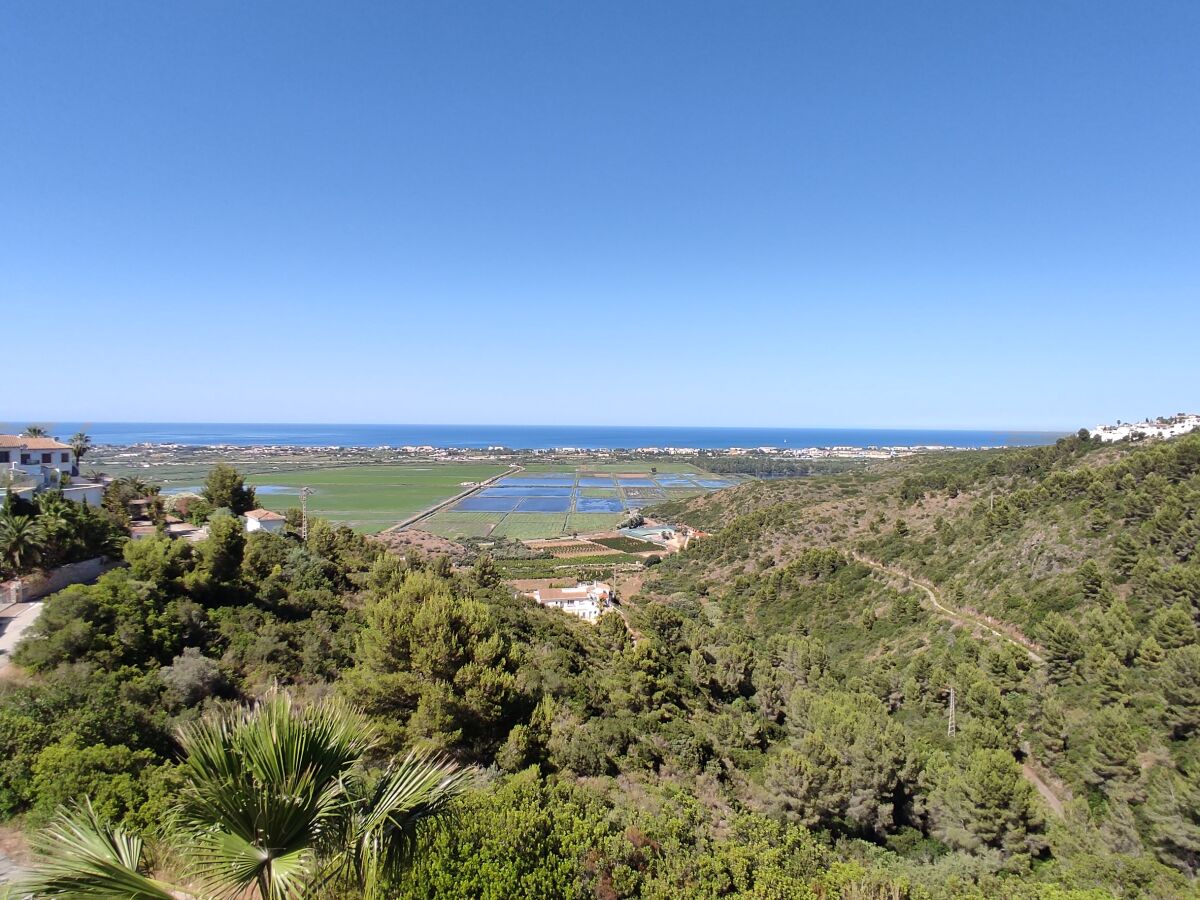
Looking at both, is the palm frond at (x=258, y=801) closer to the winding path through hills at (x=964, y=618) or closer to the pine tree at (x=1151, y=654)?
the pine tree at (x=1151, y=654)

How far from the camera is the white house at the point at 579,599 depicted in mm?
37375

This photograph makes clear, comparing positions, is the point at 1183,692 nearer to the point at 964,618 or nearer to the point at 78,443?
the point at 964,618

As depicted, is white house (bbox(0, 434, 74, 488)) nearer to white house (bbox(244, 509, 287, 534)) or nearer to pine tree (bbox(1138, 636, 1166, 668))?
white house (bbox(244, 509, 287, 534))

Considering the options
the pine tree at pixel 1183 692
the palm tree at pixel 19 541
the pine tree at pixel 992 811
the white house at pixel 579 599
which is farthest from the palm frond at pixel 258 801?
the white house at pixel 579 599

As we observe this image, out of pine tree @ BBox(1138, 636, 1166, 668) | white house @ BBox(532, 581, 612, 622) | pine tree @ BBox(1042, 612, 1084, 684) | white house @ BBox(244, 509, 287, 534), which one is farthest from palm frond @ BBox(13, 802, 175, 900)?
white house @ BBox(532, 581, 612, 622)

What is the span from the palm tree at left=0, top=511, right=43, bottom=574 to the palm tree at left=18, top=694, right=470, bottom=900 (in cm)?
1823

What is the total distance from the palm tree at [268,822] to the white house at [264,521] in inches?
1252

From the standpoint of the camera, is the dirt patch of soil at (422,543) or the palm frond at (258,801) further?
the dirt patch of soil at (422,543)

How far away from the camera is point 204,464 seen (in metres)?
126

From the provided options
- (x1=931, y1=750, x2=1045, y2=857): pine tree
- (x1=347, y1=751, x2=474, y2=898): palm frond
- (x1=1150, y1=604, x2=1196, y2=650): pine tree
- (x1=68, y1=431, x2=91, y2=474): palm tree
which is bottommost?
(x1=931, y1=750, x2=1045, y2=857): pine tree

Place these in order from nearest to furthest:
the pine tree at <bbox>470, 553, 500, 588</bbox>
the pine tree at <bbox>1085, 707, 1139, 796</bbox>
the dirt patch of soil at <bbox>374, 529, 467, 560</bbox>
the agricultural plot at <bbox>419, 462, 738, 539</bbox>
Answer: the pine tree at <bbox>1085, 707, 1139, 796</bbox> < the pine tree at <bbox>470, 553, 500, 588</bbox> < the dirt patch of soil at <bbox>374, 529, 467, 560</bbox> < the agricultural plot at <bbox>419, 462, 738, 539</bbox>

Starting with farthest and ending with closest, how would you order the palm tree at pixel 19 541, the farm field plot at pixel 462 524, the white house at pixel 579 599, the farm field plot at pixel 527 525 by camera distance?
the farm field plot at pixel 527 525
the farm field plot at pixel 462 524
the white house at pixel 579 599
the palm tree at pixel 19 541

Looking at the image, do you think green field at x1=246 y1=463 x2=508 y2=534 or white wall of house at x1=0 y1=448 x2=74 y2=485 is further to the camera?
green field at x1=246 y1=463 x2=508 y2=534

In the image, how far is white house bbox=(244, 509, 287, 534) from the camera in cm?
3124
